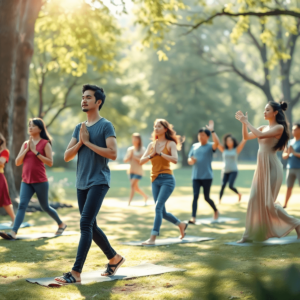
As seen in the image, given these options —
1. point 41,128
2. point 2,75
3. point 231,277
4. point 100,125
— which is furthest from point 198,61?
point 231,277

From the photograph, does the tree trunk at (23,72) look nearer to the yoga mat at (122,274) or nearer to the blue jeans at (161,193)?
the blue jeans at (161,193)

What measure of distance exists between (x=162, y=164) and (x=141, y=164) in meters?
0.70

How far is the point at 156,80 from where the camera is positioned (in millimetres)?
50094

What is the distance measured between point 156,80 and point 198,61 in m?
4.64

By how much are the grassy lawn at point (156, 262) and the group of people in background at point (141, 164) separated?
0.39ft

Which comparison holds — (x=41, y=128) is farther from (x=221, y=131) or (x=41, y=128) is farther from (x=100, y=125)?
(x=221, y=131)

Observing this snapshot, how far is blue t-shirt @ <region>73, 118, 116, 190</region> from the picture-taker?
5.04m

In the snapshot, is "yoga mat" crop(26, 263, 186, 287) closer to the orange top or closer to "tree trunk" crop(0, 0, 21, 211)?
the orange top

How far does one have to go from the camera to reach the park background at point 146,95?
1.58 m

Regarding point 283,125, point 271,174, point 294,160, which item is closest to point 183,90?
point 294,160

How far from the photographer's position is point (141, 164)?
28.8 feet

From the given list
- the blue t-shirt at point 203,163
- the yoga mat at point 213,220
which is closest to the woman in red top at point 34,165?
the blue t-shirt at point 203,163

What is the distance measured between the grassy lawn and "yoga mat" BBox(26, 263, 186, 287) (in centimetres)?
13

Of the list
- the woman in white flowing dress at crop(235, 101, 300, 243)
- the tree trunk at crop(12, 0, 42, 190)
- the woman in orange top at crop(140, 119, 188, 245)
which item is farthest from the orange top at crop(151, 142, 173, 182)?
the tree trunk at crop(12, 0, 42, 190)
